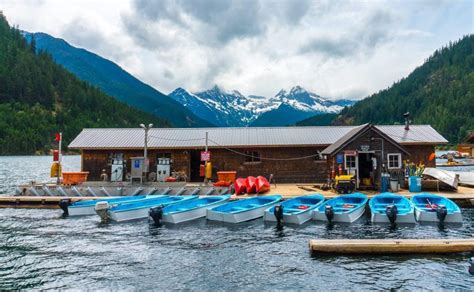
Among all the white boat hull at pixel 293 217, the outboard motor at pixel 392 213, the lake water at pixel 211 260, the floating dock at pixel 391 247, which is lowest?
the lake water at pixel 211 260

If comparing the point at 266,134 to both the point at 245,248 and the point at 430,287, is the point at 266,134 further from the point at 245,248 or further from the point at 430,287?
the point at 430,287

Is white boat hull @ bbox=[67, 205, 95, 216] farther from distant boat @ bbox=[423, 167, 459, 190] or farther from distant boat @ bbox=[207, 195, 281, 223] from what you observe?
distant boat @ bbox=[423, 167, 459, 190]

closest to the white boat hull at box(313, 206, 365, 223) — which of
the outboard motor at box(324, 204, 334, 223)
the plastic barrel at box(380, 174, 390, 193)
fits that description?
the outboard motor at box(324, 204, 334, 223)

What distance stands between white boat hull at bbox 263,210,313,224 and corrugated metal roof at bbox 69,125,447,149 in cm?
1155

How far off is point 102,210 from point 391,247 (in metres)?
14.8

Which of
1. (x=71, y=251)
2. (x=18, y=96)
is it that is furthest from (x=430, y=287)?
(x=18, y=96)

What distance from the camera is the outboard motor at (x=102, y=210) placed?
1916 centimetres

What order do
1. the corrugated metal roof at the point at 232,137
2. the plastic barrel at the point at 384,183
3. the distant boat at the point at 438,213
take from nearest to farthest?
the distant boat at the point at 438,213 → the plastic barrel at the point at 384,183 → the corrugated metal roof at the point at 232,137

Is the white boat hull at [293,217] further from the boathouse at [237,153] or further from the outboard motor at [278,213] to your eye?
the boathouse at [237,153]

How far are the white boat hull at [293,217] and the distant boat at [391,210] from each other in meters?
3.42

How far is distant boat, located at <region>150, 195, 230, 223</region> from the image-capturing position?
62.2 feet

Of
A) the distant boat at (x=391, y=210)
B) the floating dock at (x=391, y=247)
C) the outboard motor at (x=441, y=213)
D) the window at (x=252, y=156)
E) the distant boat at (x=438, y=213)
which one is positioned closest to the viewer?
the floating dock at (x=391, y=247)

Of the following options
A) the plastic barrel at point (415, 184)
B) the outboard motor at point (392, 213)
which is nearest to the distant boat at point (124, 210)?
the outboard motor at point (392, 213)

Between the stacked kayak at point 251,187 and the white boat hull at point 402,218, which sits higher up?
the stacked kayak at point 251,187
